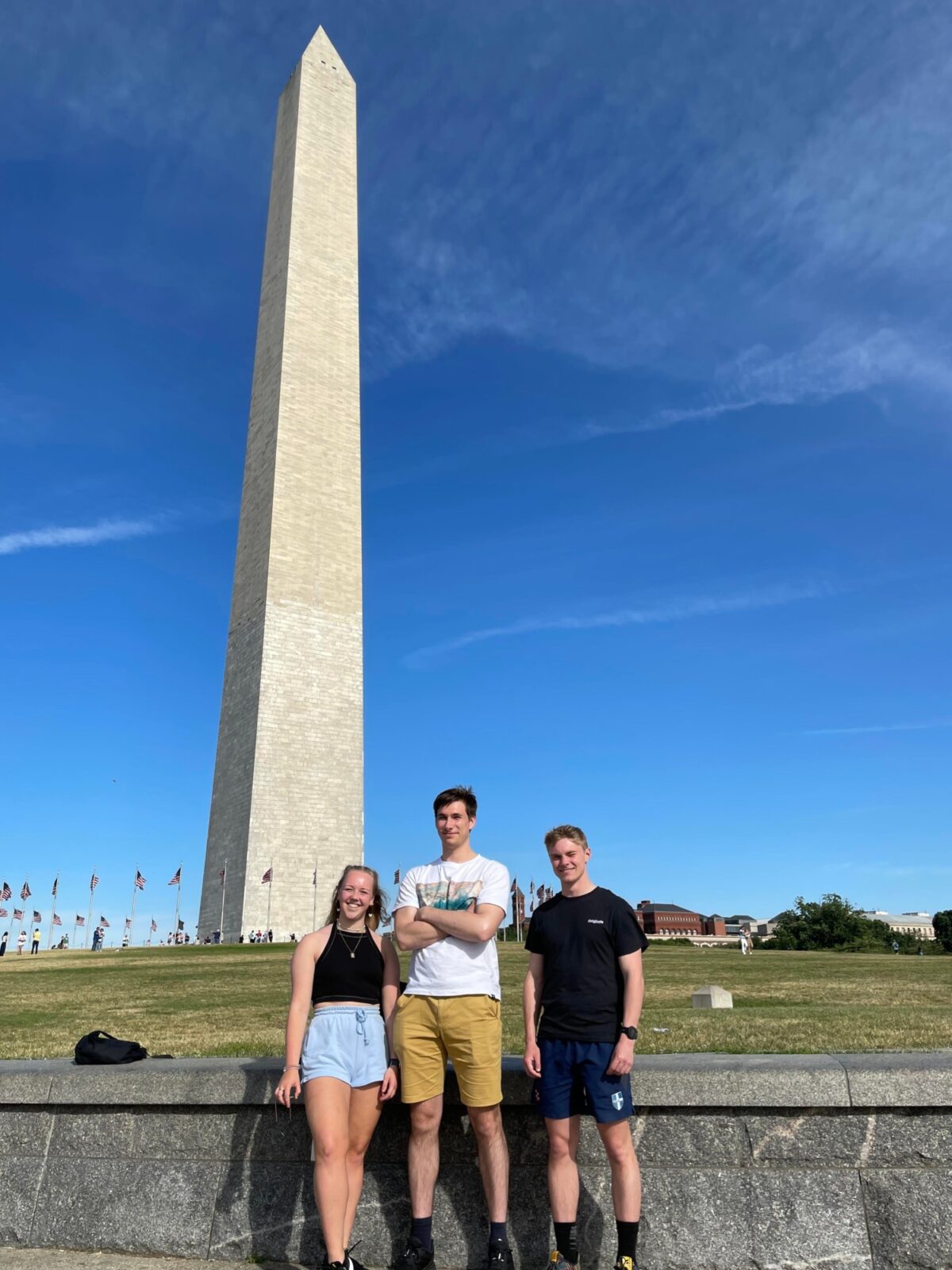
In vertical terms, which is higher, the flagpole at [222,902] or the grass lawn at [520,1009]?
the flagpole at [222,902]

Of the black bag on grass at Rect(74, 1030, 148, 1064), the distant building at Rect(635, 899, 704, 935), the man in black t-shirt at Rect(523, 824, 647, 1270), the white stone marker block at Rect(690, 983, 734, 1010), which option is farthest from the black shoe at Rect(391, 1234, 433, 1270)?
the distant building at Rect(635, 899, 704, 935)

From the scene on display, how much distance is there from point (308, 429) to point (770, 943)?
78130 millimetres

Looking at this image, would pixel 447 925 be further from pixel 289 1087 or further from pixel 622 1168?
pixel 622 1168

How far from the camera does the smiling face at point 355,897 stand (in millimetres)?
4977

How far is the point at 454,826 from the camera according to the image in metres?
4.95

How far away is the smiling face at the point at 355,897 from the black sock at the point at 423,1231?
4.46ft

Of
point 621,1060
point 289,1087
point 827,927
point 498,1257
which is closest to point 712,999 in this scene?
point 498,1257

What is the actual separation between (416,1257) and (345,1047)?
995mm

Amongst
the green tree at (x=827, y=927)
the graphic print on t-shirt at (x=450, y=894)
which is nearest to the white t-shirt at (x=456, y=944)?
the graphic print on t-shirt at (x=450, y=894)

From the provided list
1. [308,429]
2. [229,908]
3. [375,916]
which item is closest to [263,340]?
[308,429]

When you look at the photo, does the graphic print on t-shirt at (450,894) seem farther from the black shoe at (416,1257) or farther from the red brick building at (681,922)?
the red brick building at (681,922)

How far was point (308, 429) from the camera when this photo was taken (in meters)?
43.9

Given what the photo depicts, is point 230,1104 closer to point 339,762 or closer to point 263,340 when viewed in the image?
point 339,762

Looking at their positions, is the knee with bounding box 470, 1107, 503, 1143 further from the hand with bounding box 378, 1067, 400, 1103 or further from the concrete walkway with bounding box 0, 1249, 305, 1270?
the concrete walkway with bounding box 0, 1249, 305, 1270
